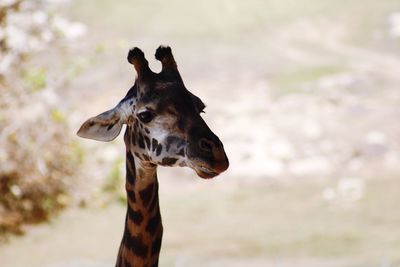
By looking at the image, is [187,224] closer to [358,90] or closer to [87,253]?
[87,253]

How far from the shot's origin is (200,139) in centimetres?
414

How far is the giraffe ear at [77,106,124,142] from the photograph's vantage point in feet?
15.1

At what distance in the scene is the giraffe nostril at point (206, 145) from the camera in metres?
4.07

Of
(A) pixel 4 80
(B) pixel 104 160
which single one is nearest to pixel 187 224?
(B) pixel 104 160

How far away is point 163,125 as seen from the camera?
14.4ft

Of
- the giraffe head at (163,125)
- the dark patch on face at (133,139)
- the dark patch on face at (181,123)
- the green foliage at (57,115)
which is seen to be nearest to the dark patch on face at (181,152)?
the giraffe head at (163,125)

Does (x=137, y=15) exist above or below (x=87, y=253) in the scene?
above

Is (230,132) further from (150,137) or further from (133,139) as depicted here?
(150,137)

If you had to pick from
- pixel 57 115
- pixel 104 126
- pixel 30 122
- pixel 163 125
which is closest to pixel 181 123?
pixel 163 125

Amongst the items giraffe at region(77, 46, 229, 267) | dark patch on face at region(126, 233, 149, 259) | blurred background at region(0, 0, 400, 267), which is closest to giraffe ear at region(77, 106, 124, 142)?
giraffe at region(77, 46, 229, 267)

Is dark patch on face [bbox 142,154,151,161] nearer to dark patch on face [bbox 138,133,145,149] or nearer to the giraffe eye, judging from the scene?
dark patch on face [bbox 138,133,145,149]

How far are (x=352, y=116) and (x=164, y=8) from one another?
14.0m

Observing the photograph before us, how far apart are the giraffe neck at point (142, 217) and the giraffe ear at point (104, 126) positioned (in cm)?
15

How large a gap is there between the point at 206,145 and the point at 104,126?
2.54 feet
